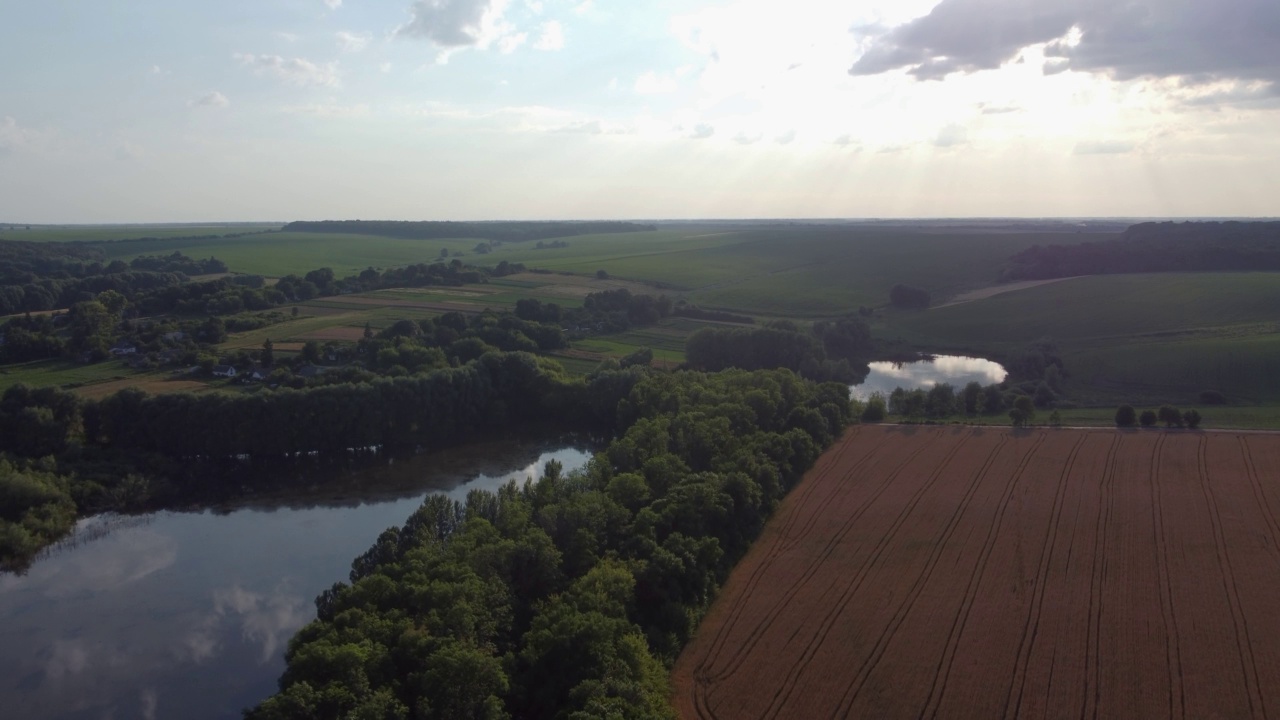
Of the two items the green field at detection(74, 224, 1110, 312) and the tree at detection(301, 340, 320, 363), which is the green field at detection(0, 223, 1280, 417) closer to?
the green field at detection(74, 224, 1110, 312)

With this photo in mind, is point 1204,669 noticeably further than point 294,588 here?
No

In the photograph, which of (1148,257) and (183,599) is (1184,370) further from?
(183,599)

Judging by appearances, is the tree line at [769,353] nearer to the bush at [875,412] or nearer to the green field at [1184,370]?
the bush at [875,412]

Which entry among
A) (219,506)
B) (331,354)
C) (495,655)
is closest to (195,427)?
(219,506)

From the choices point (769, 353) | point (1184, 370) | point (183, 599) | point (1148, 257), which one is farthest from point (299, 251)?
point (1184, 370)

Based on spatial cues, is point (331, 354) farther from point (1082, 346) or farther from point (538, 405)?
point (1082, 346)

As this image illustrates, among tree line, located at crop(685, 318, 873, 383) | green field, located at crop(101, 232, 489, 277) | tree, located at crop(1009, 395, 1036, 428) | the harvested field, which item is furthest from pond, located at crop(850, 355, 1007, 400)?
green field, located at crop(101, 232, 489, 277)
